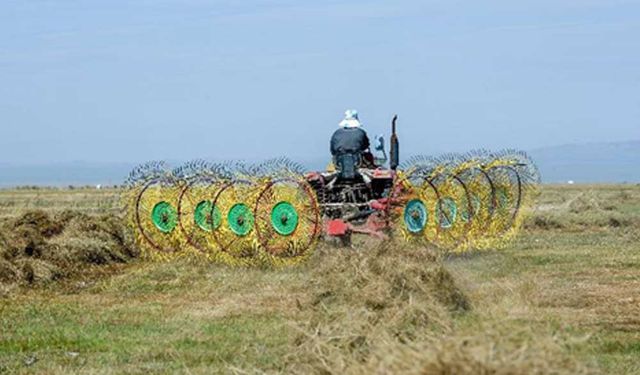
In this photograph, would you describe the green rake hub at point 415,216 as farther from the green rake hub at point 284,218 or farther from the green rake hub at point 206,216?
the green rake hub at point 206,216

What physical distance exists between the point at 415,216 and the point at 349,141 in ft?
5.66

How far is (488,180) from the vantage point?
2342 cm

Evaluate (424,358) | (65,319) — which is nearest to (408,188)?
(65,319)

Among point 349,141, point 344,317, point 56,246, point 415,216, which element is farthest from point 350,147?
point 344,317

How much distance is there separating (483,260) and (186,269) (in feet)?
16.3

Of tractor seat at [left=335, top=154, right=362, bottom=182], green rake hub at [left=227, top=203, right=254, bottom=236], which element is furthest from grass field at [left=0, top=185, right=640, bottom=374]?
tractor seat at [left=335, top=154, right=362, bottom=182]

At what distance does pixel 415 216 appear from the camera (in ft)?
69.2

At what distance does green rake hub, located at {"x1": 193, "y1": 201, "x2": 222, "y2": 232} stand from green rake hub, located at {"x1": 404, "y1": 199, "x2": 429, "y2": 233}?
341 cm

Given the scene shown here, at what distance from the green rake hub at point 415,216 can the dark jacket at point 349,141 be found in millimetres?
1348

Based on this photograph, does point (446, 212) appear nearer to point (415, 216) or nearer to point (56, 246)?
point (415, 216)

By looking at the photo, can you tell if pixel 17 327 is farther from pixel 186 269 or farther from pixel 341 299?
pixel 186 269

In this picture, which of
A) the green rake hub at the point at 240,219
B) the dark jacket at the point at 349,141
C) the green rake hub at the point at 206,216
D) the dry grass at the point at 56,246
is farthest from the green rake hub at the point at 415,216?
the dry grass at the point at 56,246

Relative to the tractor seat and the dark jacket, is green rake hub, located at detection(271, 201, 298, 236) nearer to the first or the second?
the tractor seat

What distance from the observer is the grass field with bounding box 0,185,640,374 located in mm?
7109
